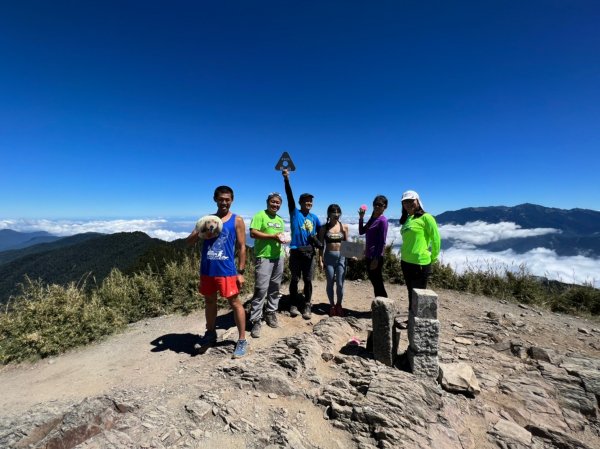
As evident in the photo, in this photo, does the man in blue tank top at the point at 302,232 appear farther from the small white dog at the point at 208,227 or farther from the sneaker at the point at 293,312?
Result: the small white dog at the point at 208,227

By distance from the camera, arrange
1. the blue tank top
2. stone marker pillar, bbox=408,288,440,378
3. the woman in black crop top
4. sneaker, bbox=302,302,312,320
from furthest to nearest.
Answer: sneaker, bbox=302,302,312,320, the woman in black crop top, the blue tank top, stone marker pillar, bbox=408,288,440,378

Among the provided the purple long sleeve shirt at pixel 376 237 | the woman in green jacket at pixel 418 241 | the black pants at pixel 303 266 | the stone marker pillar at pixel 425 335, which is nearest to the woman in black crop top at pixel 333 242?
the black pants at pixel 303 266

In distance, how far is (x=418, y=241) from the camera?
197 inches

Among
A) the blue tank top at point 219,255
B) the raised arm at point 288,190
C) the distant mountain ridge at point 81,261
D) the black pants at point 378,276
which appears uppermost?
the raised arm at point 288,190

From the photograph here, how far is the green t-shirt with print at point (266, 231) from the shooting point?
5105 millimetres

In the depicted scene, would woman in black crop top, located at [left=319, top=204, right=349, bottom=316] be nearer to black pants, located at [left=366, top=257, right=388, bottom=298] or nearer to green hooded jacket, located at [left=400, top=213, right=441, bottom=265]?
black pants, located at [left=366, top=257, right=388, bottom=298]

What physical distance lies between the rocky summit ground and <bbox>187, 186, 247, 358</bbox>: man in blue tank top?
0.94 m

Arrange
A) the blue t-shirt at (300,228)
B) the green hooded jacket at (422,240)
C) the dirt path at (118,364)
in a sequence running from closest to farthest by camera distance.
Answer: the dirt path at (118,364) → the green hooded jacket at (422,240) → the blue t-shirt at (300,228)

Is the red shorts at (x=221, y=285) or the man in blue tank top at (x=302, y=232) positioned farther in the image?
the man in blue tank top at (x=302, y=232)

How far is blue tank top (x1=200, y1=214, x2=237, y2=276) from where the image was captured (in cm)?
433

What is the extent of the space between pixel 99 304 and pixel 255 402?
18.3ft

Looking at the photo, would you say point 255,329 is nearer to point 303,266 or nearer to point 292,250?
point 303,266

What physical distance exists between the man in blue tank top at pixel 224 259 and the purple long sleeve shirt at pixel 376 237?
2.70m

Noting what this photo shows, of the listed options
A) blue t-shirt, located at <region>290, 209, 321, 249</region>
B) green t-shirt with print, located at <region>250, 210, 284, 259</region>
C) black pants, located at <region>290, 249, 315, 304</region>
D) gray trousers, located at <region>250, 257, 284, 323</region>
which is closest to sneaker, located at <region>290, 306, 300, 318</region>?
black pants, located at <region>290, 249, 315, 304</region>
